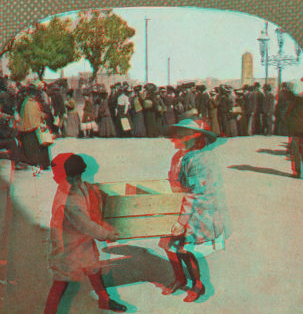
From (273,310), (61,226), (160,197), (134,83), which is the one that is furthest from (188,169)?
(273,310)

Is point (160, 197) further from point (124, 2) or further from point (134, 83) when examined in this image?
point (124, 2)

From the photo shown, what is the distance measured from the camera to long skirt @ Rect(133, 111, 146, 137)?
5.52 feet

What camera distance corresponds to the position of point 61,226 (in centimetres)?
163

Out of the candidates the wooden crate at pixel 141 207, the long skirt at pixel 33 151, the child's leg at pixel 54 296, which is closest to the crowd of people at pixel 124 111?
→ the long skirt at pixel 33 151

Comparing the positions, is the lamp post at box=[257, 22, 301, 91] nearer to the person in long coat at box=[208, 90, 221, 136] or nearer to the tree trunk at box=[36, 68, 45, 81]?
the person in long coat at box=[208, 90, 221, 136]

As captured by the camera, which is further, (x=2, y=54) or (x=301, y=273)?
(x=301, y=273)

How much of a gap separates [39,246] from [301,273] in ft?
4.12

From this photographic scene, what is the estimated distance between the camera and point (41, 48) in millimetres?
1590

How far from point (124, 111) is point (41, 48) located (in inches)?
18.4

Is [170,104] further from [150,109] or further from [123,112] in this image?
[123,112]

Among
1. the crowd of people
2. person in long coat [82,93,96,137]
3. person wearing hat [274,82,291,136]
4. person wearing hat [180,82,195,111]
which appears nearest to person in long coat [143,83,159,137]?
the crowd of people

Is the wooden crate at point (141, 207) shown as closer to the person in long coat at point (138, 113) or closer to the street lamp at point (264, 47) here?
the person in long coat at point (138, 113)

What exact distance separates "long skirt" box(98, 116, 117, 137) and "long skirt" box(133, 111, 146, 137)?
0.10 metres

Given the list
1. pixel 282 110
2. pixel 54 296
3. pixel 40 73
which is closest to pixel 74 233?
pixel 54 296
